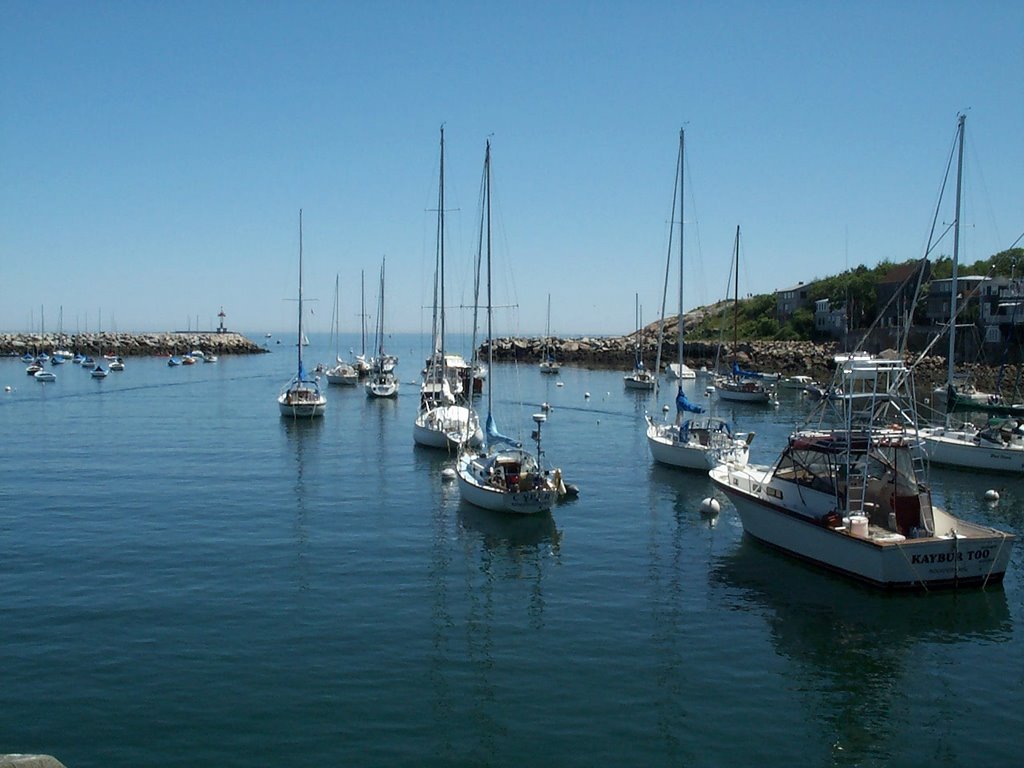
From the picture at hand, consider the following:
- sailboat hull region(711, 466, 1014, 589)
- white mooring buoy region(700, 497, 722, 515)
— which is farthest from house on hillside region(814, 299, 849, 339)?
sailboat hull region(711, 466, 1014, 589)

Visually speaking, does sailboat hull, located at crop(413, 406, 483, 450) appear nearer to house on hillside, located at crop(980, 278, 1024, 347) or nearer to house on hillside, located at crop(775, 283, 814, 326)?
house on hillside, located at crop(980, 278, 1024, 347)

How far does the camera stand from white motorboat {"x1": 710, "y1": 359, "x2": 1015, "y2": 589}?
24.1 meters

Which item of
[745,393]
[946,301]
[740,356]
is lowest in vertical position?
[745,393]

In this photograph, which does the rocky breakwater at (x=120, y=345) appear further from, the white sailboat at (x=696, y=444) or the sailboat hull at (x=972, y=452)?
the sailboat hull at (x=972, y=452)

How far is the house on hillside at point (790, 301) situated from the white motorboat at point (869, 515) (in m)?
109

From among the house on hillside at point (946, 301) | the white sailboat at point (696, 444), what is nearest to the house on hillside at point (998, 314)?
the house on hillside at point (946, 301)

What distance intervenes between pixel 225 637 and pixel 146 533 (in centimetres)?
1123

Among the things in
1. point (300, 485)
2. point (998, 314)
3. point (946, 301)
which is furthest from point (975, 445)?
point (946, 301)

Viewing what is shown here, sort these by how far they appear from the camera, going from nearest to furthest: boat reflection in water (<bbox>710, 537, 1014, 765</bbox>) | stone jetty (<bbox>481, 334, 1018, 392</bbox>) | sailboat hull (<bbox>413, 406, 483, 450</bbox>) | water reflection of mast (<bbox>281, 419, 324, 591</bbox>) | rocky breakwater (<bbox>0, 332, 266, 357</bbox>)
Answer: boat reflection in water (<bbox>710, 537, 1014, 765</bbox>) < water reflection of mast (<bbox>281, 419, 324, 591</bbox>) < sailboat hull (<bbox>413, 406, 483, 450</bbox>) < stone jetty (<bbox>481, 334, 1018, 392</bbox>) < rocky breakwater (<bbox>0, 332, 266, 357</bbox>)

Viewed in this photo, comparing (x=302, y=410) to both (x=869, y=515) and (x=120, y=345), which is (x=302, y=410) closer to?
(x=869, y=515)

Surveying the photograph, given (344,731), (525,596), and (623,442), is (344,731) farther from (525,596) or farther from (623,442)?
(623,442)

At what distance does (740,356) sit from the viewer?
115 meters

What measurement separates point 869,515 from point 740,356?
9175 centimetres

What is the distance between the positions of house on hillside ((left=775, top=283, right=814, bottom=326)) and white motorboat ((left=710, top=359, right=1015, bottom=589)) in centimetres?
10911
